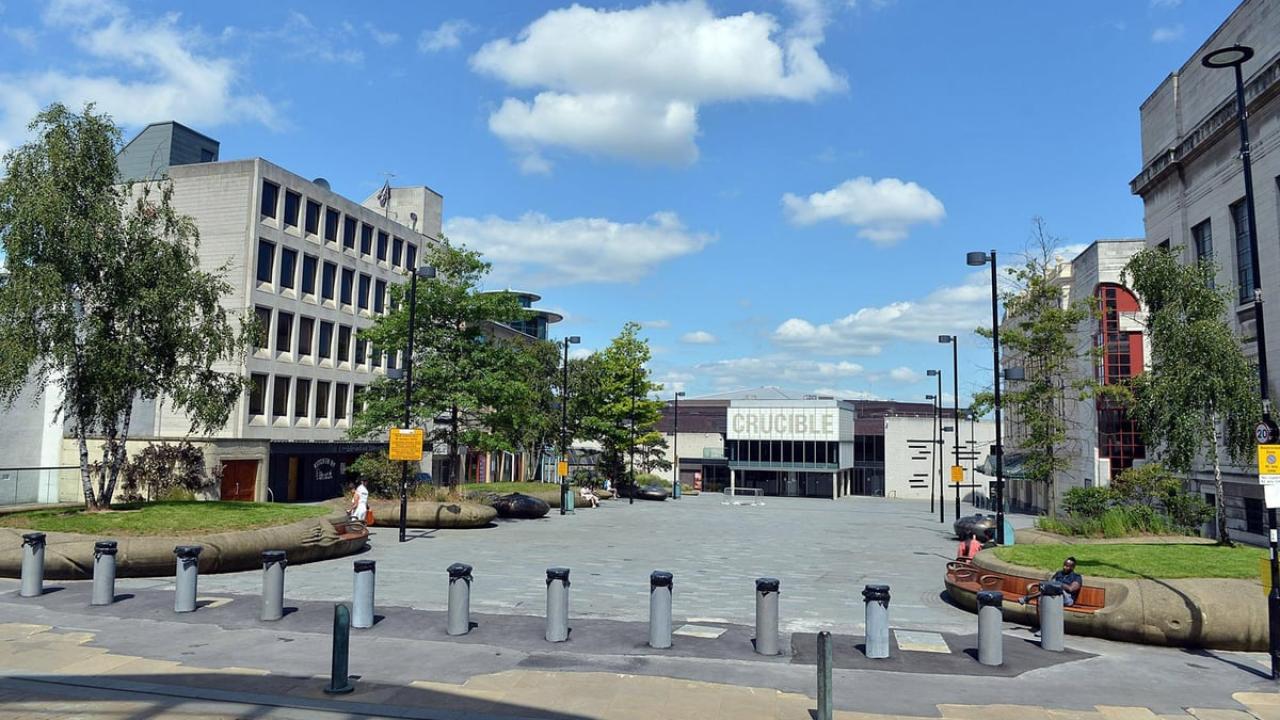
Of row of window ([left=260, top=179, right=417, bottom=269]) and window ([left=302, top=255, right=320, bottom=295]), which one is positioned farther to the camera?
window ([left=302, top=255, right=320, bottom=295])

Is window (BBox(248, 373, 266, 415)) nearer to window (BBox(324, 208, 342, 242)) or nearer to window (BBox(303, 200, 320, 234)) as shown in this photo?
window (BBox(303, 200, 320, 234))

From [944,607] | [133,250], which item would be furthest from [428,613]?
[133,250]

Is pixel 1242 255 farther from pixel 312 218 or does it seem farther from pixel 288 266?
pixel 312 218

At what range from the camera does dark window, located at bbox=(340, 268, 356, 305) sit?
48.0m

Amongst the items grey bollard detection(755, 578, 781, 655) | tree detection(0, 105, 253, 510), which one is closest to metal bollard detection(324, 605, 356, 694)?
grey bollard detection(755, 578, 781, 655)

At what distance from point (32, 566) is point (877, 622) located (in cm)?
1417

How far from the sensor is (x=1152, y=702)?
33.7 ft

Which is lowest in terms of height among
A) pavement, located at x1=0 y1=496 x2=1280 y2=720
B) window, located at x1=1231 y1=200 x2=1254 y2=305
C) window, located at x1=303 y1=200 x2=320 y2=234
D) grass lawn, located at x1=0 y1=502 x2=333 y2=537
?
→ pavement, located at x1=0 y1=496 x2=1280 y2=720

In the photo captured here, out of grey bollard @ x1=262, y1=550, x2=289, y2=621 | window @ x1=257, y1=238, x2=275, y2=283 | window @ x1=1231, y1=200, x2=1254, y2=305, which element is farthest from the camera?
window @ x1=257, y1=238, x2=275, y2=283

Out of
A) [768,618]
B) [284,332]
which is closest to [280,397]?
[284,332]

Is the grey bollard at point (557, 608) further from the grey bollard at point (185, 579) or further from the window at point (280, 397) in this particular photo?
the window at point (280, 397)

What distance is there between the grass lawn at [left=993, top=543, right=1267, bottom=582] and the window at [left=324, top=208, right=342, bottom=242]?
38.3 m

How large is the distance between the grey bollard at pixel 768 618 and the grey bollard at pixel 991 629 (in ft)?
8.94

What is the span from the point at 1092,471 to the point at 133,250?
43074mm
